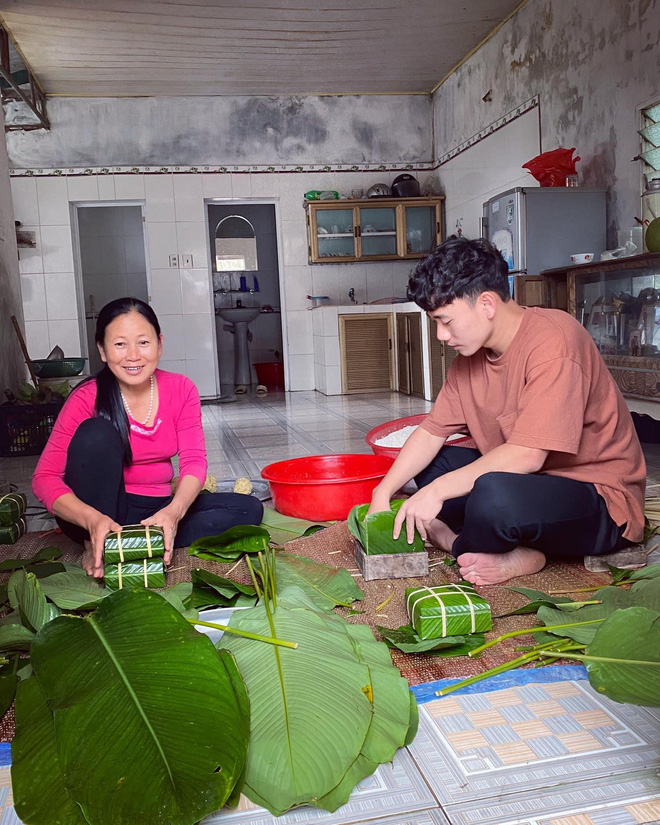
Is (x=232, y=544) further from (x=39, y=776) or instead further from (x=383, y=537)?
(x=39, y=776)

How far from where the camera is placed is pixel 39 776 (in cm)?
93

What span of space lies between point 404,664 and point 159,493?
1.09 m

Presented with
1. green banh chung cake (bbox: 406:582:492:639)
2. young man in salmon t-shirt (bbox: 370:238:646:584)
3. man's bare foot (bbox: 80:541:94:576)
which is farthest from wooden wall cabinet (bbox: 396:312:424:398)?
green banh chung cake (bbox: 406:582:492:639)

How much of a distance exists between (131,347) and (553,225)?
135 inches

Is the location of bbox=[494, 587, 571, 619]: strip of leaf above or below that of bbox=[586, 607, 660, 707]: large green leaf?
→ below

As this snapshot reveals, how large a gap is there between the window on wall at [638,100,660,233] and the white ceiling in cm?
200

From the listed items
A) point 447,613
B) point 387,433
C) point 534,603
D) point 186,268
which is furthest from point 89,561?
point 186,268

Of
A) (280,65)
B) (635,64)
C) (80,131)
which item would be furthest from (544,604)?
(80,131)

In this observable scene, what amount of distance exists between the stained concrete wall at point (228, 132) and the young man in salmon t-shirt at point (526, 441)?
20.7 feet

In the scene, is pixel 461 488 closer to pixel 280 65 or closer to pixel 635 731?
pixel 635 731

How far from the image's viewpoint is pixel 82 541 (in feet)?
6.89

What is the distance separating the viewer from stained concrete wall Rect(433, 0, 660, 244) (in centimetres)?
411

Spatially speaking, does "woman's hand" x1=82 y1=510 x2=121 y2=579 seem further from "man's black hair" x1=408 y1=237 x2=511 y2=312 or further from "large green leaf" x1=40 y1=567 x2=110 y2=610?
"man's black hair" x1=408 y1=237 x2=511 y2=312

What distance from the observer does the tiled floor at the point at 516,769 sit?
0.98 meters
